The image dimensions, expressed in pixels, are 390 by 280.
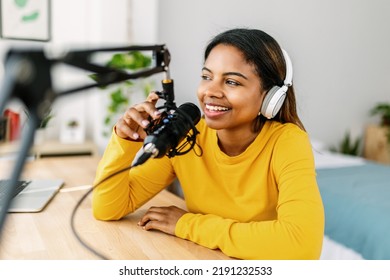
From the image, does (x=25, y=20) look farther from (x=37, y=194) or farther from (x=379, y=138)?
(x=379, y=138)

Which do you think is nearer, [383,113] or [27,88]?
[27,88]

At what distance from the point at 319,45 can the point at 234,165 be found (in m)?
0.63

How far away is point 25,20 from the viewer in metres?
2.14

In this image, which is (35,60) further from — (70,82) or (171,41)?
(171,41)

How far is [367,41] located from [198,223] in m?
1.05

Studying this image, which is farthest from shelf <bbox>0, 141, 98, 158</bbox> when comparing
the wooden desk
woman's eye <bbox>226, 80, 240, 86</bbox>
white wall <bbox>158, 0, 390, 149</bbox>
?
woman's eye <bbox>226, 80, 240, 86</bbox>

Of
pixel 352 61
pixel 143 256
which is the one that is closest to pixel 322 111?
pixel 352 61

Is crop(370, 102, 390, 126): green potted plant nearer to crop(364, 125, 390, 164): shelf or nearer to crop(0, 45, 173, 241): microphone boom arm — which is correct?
crop(364, 125, 390, 164): shelf

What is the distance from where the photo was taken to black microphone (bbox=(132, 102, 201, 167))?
1.64 feet

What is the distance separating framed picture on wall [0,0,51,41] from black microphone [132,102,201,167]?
1.88 meters

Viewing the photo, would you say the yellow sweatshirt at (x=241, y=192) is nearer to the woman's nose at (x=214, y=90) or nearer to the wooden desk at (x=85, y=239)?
the wooden desk at (x=85, y=239)

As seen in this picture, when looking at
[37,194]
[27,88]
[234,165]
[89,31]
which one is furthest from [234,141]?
[89,31]

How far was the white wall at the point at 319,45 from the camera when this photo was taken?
1.10 meters
